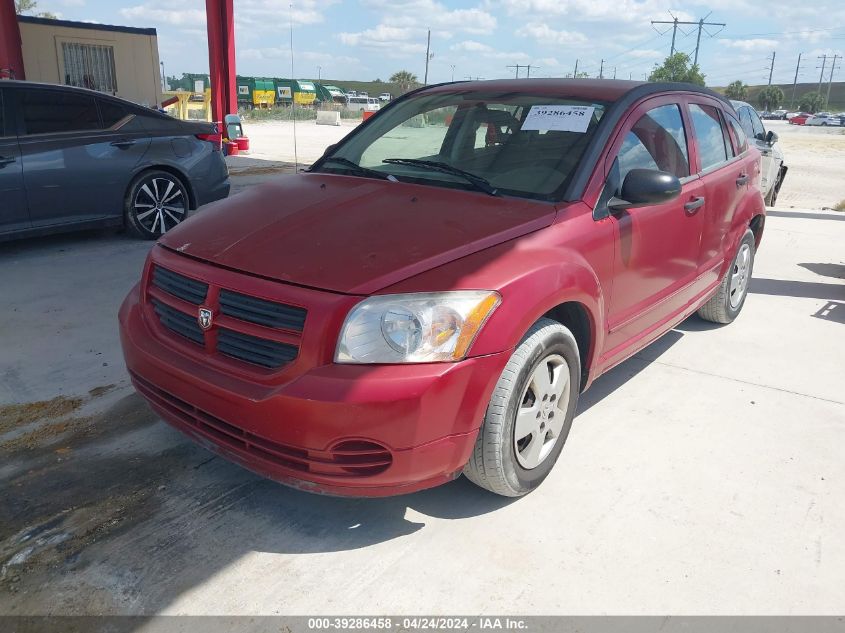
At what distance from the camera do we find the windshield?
319 cm

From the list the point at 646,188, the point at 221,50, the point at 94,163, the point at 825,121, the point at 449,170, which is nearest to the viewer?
the point at 646,188

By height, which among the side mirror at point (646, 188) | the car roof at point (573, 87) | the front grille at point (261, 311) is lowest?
the front grille at point (261, 311)

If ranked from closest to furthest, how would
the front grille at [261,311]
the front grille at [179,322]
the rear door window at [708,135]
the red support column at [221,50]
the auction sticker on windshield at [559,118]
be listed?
the front grille at [261,311] → the front grille at [179,322] → the auction sticker on windshield at [559,118] → the rear door window at [708,135] → the red support column at [221,50]

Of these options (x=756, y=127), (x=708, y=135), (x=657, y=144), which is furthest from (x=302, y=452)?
(x=756, y=127)

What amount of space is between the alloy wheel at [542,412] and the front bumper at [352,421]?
1.06 ft

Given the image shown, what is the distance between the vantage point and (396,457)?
2.29 meters

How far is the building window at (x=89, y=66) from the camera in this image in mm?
13039

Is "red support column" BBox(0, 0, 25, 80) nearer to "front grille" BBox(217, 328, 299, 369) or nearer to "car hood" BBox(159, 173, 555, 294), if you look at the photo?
"car hood" BBox(159, 173, 555, 294)

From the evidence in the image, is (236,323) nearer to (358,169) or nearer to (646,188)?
(358,169)

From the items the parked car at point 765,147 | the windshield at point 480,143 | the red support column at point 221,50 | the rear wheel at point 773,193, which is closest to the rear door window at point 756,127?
the parked car at point 765,147

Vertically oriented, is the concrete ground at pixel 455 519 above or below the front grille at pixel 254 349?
below

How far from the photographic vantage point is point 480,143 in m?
3.49

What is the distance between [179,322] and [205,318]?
9.1 inches

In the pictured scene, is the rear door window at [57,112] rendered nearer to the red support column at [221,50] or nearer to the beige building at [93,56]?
the beige building at [93,56]
